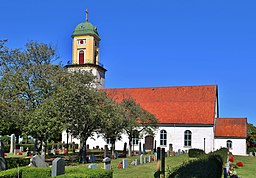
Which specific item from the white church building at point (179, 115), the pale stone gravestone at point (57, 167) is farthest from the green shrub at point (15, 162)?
the white church building at point (179, 115)

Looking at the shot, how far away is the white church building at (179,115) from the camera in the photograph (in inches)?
1719

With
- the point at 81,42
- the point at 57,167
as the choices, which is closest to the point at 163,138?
the point at 81,42

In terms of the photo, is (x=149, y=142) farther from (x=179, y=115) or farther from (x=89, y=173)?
(x=89, y=173)

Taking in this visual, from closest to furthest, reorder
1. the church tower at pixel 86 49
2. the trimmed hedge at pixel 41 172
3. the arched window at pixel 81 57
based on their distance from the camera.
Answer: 1. the trimmed hedge at pixel 41 172
2. the church tower at pixel 86 49
3. the arched window at pixel 81 57

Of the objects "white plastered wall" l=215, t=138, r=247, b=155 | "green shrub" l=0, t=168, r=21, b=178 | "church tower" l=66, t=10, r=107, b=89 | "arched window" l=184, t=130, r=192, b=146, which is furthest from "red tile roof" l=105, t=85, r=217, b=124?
"green shrub" l=0, t=168, r=21, b=178

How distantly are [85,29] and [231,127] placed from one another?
26.7 m

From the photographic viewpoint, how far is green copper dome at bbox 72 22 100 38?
2042 inches

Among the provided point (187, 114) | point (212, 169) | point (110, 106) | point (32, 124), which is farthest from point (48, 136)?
point (187, 114)

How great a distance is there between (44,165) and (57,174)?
3.89 m

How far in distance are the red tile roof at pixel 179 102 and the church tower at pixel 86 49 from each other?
5416 mm

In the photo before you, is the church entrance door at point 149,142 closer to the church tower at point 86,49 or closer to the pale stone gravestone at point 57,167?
the church tower at point 86,49

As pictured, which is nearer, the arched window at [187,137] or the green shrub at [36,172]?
the green shrub at [36,172]

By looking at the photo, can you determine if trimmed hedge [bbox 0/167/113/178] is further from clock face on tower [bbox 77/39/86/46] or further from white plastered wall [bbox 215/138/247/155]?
clock face on tower [bbox 77/39/86/46]

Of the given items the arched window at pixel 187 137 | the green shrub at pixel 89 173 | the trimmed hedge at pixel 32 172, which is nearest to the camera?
the green shrub at pixel 89 173
